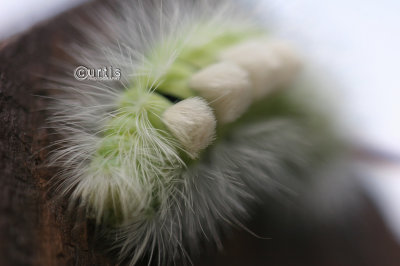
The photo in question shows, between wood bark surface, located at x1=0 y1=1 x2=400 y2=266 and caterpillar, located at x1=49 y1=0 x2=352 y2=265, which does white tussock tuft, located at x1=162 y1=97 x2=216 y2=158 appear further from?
wood bark surface, located at x1=0 y1=1 x2=400 y2=266

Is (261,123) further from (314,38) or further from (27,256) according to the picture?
(27,256)

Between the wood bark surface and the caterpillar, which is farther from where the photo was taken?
the caterpillar

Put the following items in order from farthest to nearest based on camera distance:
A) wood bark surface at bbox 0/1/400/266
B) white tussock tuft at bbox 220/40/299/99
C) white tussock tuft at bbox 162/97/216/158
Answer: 1. white tussock tuft at bbox 220/40/299/99
2. white tussock tuft at bbox 162/97/216/158
3. wood bark surface at bbox 0/1/400/266

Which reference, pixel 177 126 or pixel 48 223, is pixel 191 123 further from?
pixel 48 223

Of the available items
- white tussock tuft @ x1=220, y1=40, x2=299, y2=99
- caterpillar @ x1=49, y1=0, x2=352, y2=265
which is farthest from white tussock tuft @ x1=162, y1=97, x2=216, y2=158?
white tussock tuft @ x1=220, y1=40, x2=299, y2=99

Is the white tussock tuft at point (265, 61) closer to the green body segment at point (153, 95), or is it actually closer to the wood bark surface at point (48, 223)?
the green body segment at point (153, 95)

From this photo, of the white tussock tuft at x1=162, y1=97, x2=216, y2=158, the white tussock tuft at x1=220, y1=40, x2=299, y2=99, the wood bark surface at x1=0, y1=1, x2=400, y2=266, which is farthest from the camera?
the white tussock tuft at x1=220, y1=40, x2=299, y2=99

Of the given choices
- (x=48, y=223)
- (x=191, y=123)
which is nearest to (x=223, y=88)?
(x=191, y=123)

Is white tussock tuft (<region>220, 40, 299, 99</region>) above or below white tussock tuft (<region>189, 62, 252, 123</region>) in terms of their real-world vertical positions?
above
